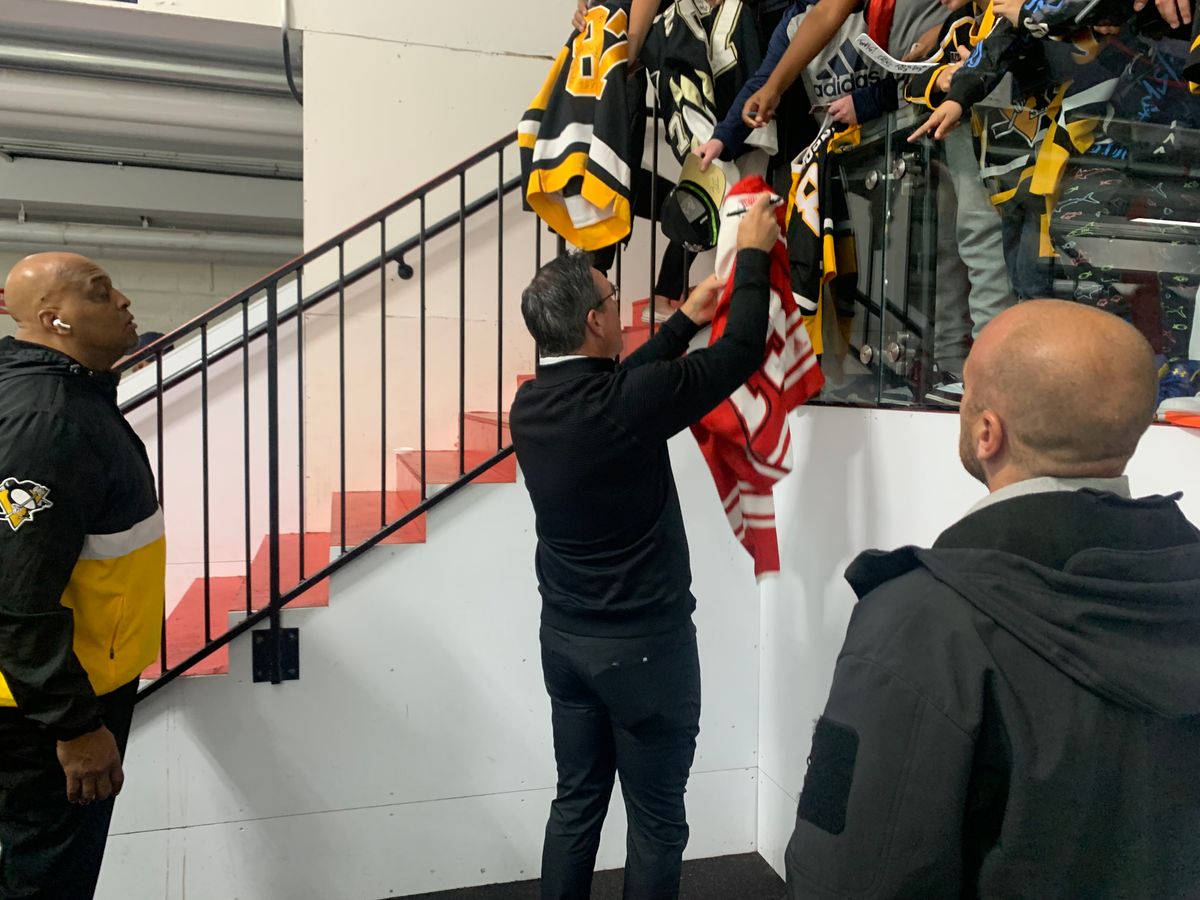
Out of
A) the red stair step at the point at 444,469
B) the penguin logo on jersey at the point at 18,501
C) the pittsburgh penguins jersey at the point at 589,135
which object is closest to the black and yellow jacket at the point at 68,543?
the penguin logo on jersey at the point at 18,501

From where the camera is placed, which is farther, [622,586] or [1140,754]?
[622,586]

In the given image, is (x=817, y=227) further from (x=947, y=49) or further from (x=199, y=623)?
(x=199, y=623)

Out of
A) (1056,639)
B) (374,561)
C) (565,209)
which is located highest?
(565,209)

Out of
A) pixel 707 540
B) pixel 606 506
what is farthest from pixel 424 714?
pixel 606 506

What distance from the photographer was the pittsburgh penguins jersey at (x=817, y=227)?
77.2 inches

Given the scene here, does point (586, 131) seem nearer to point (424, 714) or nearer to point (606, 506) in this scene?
point (606, 506)

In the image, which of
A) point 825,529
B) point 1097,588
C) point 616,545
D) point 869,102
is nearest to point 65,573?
point 616,545

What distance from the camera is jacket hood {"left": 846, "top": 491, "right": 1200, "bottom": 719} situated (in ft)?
2.19

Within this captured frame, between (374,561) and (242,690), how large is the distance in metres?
0.49

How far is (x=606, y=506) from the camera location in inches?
60.1

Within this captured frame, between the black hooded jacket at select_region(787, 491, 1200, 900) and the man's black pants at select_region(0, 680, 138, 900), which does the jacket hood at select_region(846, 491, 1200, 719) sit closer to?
the black hooded jacket at select_region(787, 491, 1200, 900)

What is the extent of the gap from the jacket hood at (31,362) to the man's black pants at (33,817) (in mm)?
611

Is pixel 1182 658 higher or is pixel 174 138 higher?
pixel 174 138

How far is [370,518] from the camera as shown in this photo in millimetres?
2693
